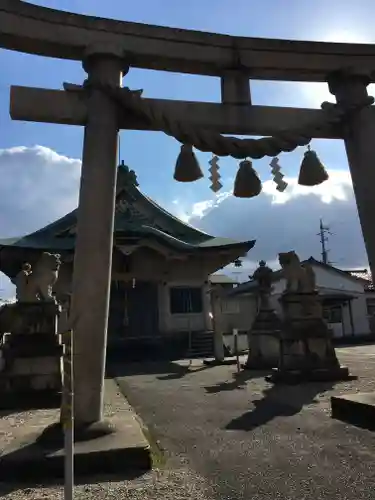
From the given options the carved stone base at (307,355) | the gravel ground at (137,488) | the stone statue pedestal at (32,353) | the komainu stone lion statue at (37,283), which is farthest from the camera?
the carved stone base at (307,355)

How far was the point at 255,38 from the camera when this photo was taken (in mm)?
5777

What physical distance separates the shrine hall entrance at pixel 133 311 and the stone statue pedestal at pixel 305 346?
9.56 metres

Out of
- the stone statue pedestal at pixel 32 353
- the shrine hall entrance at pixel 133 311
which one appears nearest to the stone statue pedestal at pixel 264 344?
the stone statue pedestal at pixel 32 353

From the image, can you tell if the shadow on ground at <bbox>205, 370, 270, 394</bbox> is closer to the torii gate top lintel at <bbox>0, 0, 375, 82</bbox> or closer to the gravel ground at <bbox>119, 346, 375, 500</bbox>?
the gravel ground at <bbox>119, 346, 375, 500</bbox>

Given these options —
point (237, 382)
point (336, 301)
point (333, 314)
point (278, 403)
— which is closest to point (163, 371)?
point (237, 382)

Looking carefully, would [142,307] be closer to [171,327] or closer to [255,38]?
[171,327]

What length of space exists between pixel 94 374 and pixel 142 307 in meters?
14.9

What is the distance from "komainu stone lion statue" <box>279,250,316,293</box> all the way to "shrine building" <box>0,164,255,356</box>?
282 inches

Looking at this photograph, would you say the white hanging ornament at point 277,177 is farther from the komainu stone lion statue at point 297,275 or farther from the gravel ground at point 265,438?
the komainu stone lion statue at point 297,275

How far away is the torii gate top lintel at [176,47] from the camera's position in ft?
16.6

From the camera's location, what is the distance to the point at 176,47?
5.53 metres

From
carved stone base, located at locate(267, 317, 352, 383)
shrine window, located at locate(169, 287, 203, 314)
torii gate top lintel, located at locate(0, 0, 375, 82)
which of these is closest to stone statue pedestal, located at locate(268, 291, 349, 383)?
carved stone base, located at locate(267, 317, 352, 383)

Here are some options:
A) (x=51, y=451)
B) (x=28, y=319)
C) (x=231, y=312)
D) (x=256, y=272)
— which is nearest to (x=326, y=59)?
(x=51, y=451)

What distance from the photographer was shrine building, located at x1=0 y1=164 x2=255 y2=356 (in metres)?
18.2
